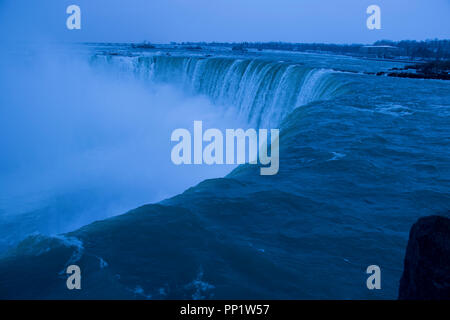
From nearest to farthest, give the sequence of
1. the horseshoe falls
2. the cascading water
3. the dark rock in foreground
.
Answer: the dark rock in foreground, the horseshoe falls, the cascading water

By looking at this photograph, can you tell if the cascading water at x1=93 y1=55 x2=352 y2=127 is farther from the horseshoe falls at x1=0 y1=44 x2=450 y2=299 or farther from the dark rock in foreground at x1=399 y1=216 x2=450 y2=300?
the dark rock in foreground at x1=399 y1=216 x2=450 y2=300

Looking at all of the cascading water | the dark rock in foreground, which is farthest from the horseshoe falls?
the dark rock in foreground

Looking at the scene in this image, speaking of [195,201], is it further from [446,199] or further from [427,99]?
[427,99]

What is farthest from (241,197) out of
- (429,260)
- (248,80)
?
(248,80)

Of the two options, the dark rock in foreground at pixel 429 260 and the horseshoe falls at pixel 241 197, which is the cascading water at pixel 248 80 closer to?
the horseshoe falls at pixel 241 197

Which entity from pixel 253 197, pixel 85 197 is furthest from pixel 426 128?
pixel 85 197

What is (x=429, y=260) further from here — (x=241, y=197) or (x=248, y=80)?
(x=248, y=80)

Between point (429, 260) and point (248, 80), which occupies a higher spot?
point (248, 80)
